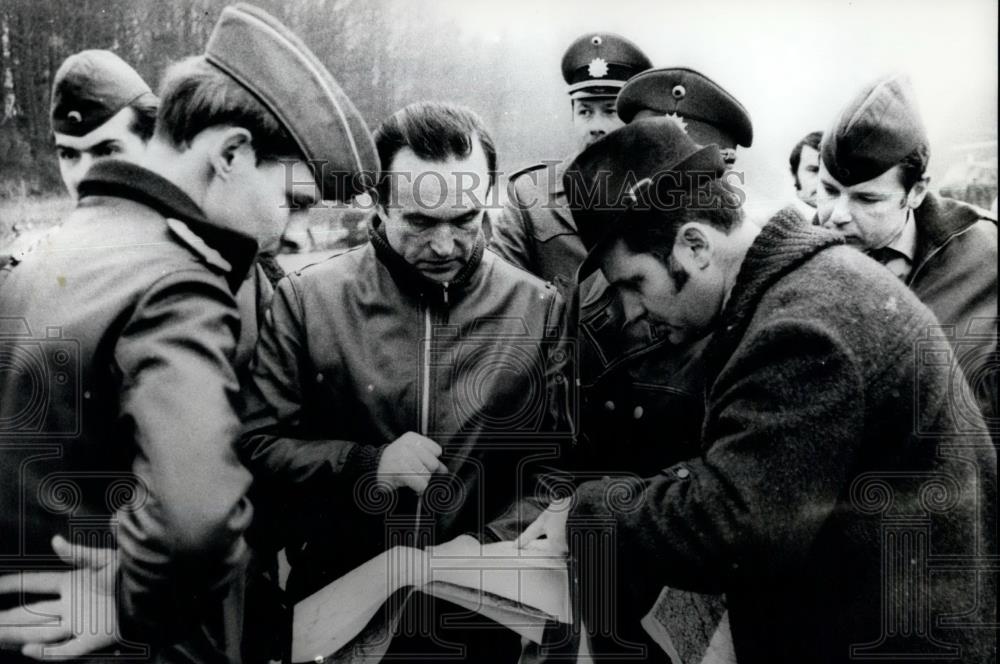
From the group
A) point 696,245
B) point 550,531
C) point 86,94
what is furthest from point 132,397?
point 696,245

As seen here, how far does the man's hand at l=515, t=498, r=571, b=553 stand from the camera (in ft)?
8.92

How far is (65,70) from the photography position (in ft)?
8.89

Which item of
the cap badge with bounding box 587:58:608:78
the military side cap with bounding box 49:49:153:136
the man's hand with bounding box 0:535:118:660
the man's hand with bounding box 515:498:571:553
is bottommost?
the man's hand with bounding box 0:535:118:660

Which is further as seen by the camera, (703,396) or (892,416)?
(703,396)

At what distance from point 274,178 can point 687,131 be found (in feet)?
4.18

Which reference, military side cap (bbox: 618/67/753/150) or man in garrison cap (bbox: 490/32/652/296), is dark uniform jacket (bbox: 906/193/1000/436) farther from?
man in garrison cap (bbox: 490/32/652/296)

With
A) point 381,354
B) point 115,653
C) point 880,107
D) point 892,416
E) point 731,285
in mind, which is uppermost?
point 880,107

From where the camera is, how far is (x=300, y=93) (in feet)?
8.78

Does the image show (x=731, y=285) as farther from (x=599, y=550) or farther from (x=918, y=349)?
(x=599, y=550)

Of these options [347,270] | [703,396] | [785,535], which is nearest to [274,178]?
[347,270]

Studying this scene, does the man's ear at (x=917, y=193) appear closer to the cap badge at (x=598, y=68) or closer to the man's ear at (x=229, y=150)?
the cap badge at (x=598, y=68)

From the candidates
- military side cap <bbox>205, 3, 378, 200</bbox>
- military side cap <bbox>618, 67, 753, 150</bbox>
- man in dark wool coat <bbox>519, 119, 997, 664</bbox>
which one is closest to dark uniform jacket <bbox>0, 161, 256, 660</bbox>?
military side cap <bbox>205, 3, 378, 200</bbox>

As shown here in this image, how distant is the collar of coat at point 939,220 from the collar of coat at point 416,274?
1.39 meters

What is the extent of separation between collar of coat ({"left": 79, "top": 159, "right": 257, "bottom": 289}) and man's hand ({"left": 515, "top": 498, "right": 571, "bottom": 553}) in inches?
46.4
